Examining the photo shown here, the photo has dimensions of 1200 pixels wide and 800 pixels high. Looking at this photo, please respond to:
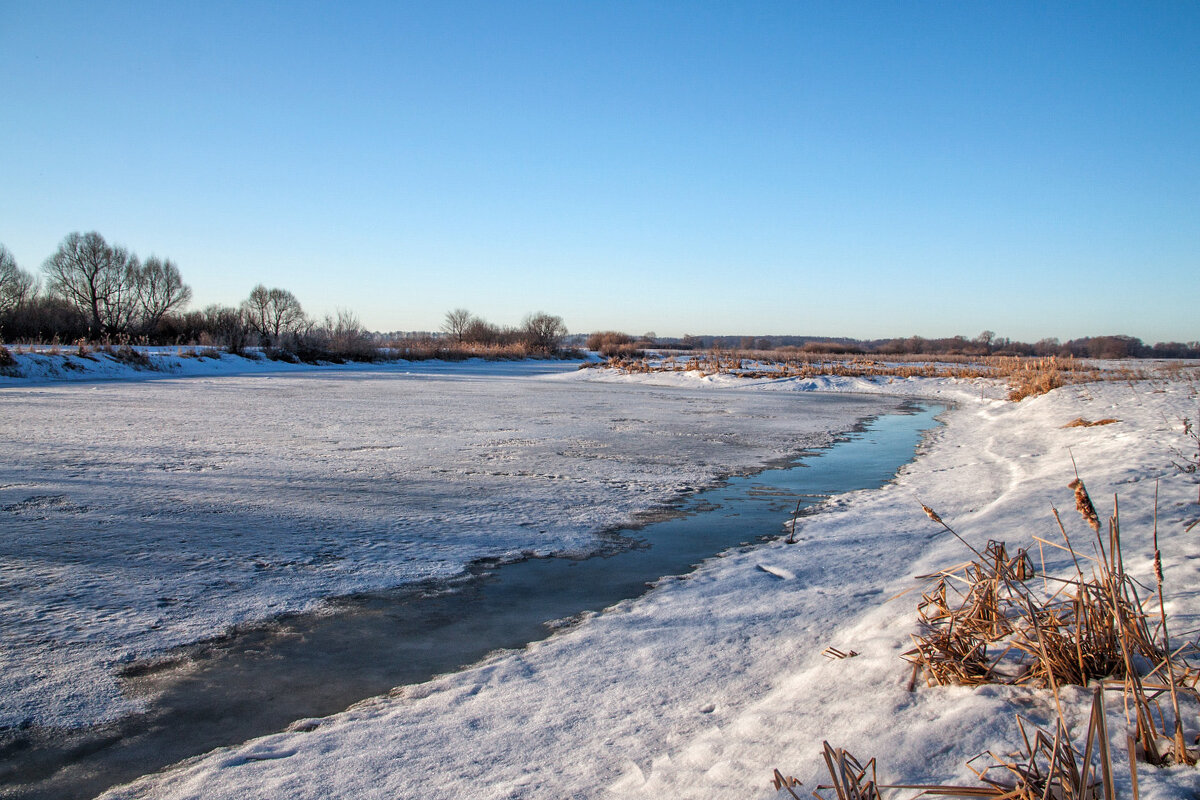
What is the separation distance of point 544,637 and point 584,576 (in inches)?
35.2

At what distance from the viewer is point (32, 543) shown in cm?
416

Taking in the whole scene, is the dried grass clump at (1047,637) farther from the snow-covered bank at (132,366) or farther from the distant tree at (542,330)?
the distant tree at (542,330)

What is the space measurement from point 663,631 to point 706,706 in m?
0.75

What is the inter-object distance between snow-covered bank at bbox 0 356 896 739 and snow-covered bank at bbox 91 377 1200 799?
0.99 m

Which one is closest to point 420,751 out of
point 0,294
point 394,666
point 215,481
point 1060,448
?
point 394,666

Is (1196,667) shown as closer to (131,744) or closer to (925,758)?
(925,758)

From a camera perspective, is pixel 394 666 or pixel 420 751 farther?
pixel 394 666

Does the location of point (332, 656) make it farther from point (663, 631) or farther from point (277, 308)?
point (277, 308)

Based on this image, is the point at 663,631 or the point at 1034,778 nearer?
the point at 1034,778

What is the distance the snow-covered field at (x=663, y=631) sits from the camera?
187 centimetres

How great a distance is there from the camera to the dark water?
2.18m

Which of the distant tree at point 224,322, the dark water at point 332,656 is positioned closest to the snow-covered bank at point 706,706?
the dark water at point 332,656

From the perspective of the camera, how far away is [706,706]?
2.33 m

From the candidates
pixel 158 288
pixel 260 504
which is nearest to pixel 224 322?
pixel 158 288
